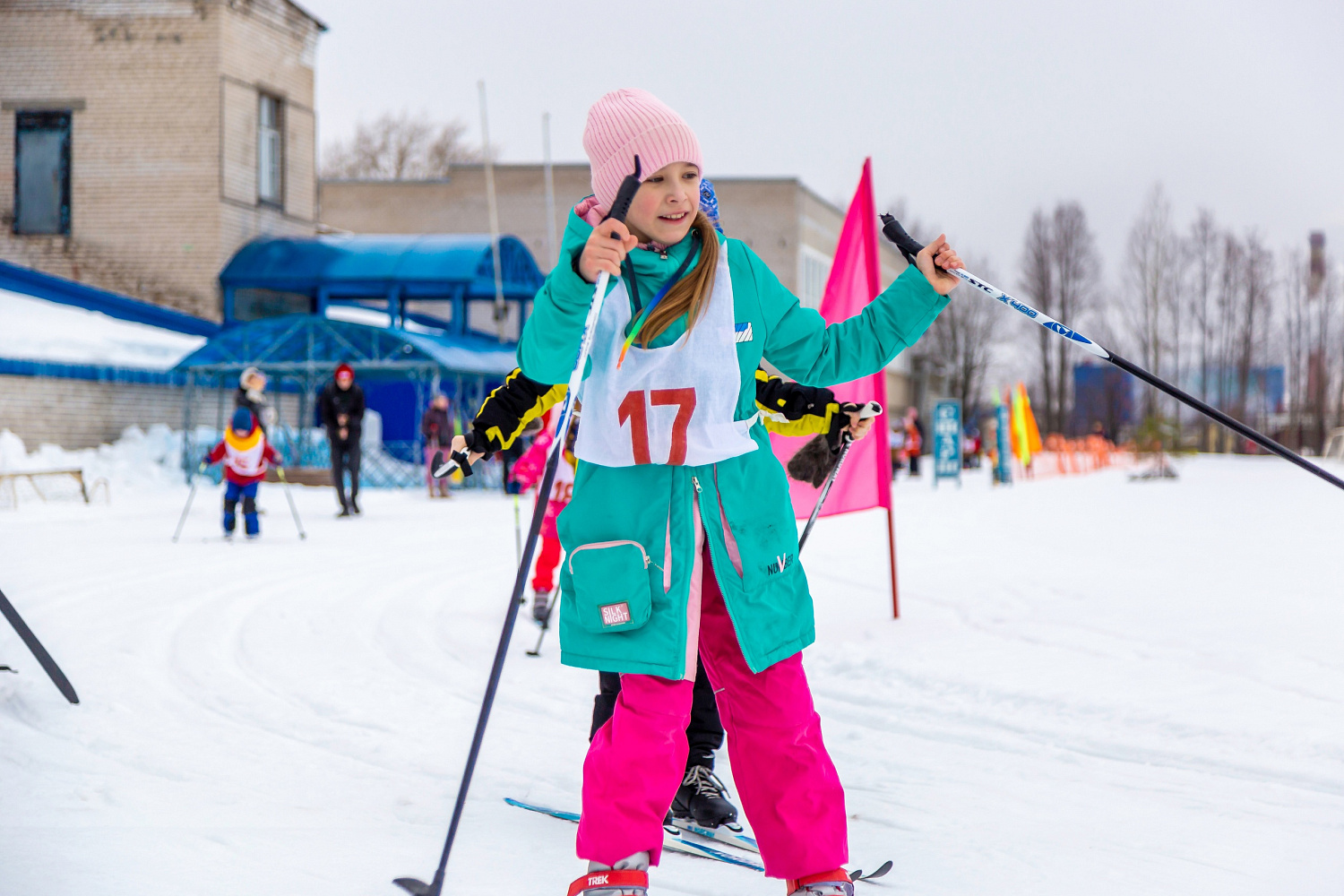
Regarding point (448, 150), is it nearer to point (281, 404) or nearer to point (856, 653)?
point (281, 404)

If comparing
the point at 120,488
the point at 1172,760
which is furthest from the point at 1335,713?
the point at 120,488

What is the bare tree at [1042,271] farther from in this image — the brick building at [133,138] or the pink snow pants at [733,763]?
the pink snow pants at [733,763]

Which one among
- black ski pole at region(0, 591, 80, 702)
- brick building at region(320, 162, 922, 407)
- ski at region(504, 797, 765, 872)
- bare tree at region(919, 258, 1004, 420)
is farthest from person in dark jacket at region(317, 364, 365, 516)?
bare tree at region(919, 258, 1004, 420)

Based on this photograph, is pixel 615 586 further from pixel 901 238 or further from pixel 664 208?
pixel 901 238

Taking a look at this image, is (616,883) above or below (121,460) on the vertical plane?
above

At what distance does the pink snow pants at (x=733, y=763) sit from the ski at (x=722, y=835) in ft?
2.06

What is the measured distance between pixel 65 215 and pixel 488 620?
73.8 ft

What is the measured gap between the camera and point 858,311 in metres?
6.02

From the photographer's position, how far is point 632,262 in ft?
7.44

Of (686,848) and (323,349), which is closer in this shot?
(686,848)

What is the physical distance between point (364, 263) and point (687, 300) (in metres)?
24.0

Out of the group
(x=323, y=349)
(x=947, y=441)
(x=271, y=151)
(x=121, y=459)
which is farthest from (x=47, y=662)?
(x=271, y=151)

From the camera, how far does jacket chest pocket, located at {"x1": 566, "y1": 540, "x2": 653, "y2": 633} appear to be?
2.16 m

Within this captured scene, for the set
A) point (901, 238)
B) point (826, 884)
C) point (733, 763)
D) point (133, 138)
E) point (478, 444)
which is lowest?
point (826, 884)
